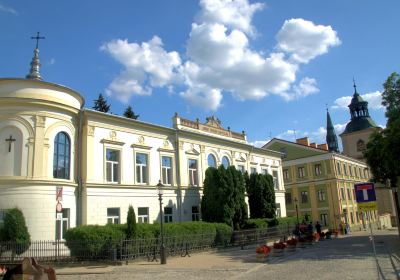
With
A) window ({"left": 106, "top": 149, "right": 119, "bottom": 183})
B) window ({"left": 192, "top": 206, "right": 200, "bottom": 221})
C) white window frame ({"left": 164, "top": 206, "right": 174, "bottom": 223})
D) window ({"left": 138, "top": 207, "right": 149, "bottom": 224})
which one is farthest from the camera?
window ({"left": 192, "top": 206, "right": 200, "bottom": 221})

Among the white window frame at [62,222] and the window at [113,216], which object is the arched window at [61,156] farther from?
the window at [113,216]

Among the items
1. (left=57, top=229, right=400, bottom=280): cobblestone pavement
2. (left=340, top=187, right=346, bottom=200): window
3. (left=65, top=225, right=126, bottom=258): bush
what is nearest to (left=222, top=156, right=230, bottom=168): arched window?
(left=57, top=229, right=400, bottom=280): cobblestone pavement

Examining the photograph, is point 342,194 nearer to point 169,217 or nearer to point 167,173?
point 167,173

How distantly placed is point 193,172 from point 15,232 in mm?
15765

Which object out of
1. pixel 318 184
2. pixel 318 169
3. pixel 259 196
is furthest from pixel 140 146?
pixel 318 169

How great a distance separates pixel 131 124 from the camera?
27.3 m

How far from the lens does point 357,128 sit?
7200 centimetres

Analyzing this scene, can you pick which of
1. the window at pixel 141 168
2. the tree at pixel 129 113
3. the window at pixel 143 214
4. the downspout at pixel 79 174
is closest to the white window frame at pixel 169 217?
the window at pixel 143 214

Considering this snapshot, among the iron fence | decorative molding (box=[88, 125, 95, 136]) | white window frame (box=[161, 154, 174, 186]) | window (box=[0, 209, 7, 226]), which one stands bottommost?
the iron fence

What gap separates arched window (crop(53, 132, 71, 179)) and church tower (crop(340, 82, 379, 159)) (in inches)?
2345

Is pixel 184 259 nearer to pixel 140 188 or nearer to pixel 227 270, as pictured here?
pixel 227 270

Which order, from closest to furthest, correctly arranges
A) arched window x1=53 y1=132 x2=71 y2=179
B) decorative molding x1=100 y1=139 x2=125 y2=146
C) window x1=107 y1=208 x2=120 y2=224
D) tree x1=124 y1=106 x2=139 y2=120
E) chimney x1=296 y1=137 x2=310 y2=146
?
arched window x1=53 y1=132 x2=71 y2=179 < window x1=107 y1=208 x2=120 y2=224 < decorative molding x1=100 y1=139 x2=125 y2=146 < tree x1=124 y1=106 x2=139 y2=120 < chimney x1=296 y1=137 x2=310 y2=146

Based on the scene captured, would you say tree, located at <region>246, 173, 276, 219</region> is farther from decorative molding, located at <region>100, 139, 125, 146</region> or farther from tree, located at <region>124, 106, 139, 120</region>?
tree, located at <region>124, 106, 139, 120</region>

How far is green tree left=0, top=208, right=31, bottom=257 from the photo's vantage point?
63.2 ft
